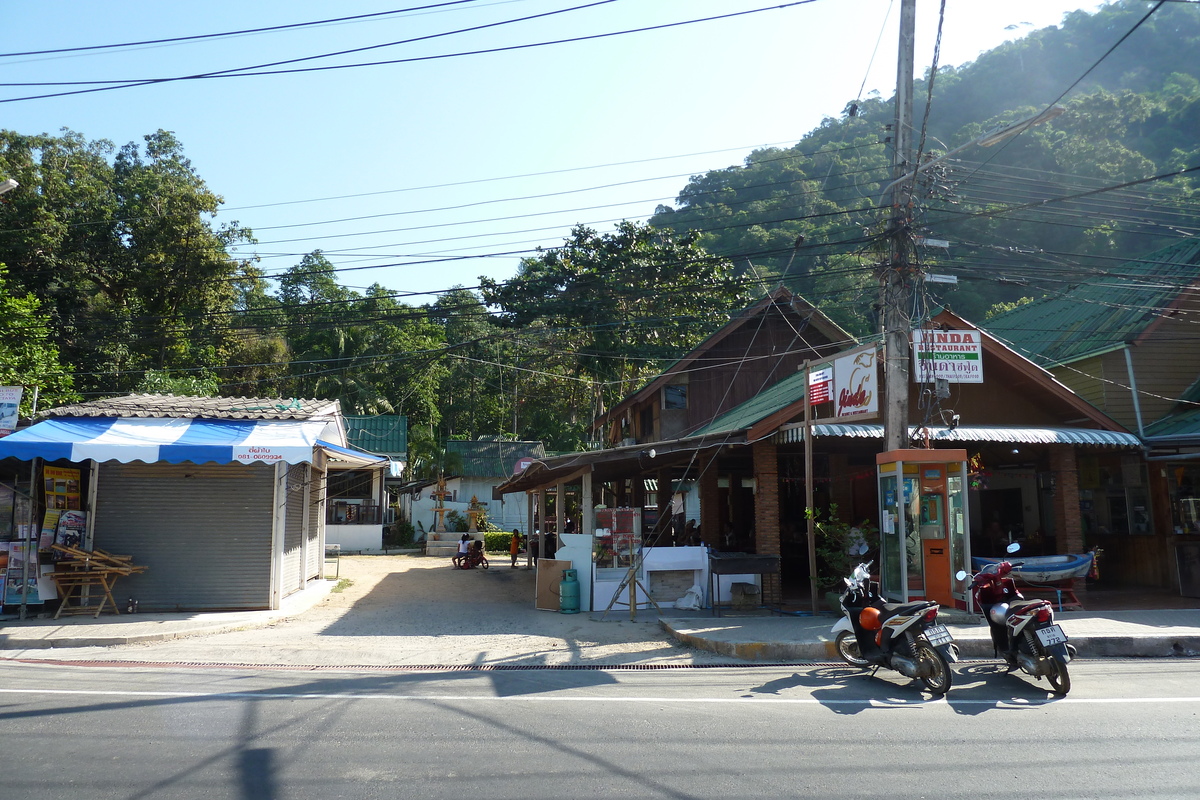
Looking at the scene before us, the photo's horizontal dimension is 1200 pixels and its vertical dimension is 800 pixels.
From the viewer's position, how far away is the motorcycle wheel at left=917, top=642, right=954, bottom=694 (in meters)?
8.09

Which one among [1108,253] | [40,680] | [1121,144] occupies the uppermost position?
[1121,144]

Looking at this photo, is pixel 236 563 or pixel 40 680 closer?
pixel 40 680

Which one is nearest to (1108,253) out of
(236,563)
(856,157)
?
(856,157)

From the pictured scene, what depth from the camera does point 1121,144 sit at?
4116 centimetres

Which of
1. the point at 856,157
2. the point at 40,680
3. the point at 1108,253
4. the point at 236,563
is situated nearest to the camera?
the point at 40,680

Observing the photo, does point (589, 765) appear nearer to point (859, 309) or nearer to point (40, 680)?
point (40, 680)

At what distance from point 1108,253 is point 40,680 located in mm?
42489

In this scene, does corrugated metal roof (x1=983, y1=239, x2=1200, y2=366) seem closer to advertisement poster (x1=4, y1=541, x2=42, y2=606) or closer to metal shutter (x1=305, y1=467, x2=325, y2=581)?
metal shutter (x1=305, y1=467, x2=325, y2=581)

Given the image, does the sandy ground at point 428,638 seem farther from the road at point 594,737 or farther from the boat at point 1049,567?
the boat at point 1049,567

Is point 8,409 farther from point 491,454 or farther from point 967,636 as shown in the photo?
point 491,454

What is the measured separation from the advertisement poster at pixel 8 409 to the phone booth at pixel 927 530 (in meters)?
15.1

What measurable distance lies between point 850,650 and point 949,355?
19.8 ft

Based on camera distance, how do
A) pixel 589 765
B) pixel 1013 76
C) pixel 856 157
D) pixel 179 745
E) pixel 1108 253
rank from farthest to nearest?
1. pixel 1013 76
2. pixel 1108 253
3. pixel 856 157
4. pixel 179 745
5. pixel 589 765

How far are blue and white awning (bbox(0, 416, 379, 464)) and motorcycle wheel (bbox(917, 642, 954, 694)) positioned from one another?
9763 millimetres
